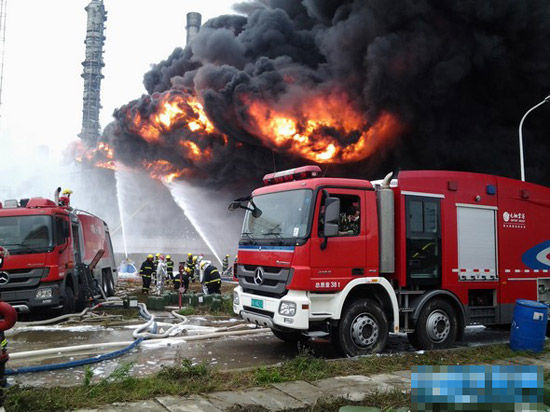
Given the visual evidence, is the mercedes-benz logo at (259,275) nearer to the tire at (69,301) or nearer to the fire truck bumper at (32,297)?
the fire truck bumper at (32,297)

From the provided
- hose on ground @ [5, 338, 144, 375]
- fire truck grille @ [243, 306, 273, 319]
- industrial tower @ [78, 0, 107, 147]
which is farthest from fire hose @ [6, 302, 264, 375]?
industrial tower @ [78, 0, 107, 147]

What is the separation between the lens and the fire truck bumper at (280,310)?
6.42 metres

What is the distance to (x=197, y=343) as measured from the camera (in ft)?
26.0

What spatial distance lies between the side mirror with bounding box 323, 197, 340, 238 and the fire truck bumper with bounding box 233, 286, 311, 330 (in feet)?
3.18

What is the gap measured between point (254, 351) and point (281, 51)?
2298cm

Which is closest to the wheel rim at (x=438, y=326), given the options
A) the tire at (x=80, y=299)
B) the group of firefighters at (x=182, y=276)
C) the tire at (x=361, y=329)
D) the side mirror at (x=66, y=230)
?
the tire at (x=361, y=329)

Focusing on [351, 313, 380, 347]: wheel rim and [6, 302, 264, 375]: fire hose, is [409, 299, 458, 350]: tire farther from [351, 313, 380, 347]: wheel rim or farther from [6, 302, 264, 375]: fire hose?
[6, 302, 264, 375]: fire hose

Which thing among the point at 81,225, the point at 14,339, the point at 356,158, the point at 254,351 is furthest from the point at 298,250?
the point at 356,158

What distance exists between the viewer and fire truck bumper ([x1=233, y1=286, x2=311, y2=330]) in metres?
6.42

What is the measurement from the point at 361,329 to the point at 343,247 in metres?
1.28

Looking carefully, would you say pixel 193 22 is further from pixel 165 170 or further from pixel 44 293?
pixel 44 293

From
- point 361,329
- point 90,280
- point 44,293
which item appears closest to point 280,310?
point 361,329

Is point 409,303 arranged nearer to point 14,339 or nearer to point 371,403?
point 371,403

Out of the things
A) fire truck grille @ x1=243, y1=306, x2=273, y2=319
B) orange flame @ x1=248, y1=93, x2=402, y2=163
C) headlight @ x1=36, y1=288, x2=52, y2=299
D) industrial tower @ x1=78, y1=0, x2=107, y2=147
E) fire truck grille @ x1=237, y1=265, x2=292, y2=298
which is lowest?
headlight @ x1=36, y1=288, x2=52, y2=299
